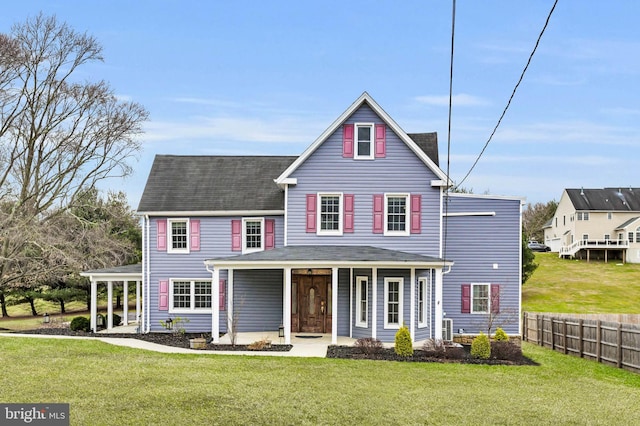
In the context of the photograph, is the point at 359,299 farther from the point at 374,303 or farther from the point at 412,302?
the point at 412,302

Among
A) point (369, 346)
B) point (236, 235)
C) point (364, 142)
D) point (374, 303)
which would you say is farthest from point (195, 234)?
point (369, 346)

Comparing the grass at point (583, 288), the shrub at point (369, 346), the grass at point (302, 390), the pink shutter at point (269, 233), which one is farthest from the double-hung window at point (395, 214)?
the grass at point (583, 288)

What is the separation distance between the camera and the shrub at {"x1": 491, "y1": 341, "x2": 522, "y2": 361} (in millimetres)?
20281

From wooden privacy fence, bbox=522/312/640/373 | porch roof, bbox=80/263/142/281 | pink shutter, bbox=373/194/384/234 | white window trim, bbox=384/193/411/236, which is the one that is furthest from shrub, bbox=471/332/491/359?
porch roof, bbox=80/263/142/281

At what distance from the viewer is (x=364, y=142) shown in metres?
25.5

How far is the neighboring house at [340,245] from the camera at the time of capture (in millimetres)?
23156

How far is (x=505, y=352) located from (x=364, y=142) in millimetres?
9340

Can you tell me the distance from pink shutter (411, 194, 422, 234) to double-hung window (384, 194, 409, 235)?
30 cm

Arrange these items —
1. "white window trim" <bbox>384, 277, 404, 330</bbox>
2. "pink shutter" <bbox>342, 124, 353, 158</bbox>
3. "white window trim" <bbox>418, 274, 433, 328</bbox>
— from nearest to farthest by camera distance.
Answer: "white window trim" <bbox>384, 277, 404, 330</bbox>
"white window trim" <bbox>418, 274, 433, 328</bbox>
"pink shutter" <bbox>342, 124, 353, 158</bbox>

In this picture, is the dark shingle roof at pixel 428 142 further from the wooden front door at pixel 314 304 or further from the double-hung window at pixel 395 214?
the wooden front door at pixel 314 304

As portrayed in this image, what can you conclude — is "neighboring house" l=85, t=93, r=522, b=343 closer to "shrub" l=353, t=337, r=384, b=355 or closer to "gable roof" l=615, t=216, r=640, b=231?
"shrub" l=353, t=337, r=384, b=355

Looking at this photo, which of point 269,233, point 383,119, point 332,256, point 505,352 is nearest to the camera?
point 505,352

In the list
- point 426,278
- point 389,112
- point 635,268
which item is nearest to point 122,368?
point 426,278

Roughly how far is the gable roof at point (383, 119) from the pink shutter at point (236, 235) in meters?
3.35
